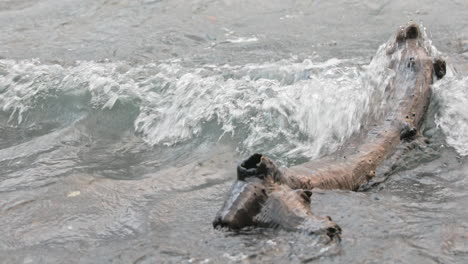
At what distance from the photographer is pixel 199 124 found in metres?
5.00

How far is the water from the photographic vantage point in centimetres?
299

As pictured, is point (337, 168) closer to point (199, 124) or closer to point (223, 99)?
point (199, 124)

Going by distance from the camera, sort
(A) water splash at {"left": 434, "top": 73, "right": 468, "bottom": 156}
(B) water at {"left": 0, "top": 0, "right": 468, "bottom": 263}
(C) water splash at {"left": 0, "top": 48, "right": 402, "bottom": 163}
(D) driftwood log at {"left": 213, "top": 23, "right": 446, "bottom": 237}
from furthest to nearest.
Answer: (C) water splash at {"left": 0, "top": 48, "right": 402, "bottom": 163}
(A) water splash at {"left": 434, "top": 73, "right": 468, "bottom": 156}
(B) water at {"left": 0, "top": 0, "right": 468, "bottom": 263}
(D) driftwood log at {"left": 213, "top": 23, "right": 446, "bottom": 237}

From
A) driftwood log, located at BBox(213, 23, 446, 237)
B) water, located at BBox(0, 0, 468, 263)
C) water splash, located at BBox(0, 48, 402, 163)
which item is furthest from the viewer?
water splash, located at BBox(0, 48, 402, 163)

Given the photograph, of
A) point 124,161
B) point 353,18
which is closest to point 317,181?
point 124,161

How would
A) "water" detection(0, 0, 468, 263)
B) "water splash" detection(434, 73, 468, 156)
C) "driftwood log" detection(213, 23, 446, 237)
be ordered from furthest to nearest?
"water splash" detection(434, 73, 468, 156) < "water" detection(0, 0, 468, 263) < "driftwood log" detection(213, 23, 446, 237)

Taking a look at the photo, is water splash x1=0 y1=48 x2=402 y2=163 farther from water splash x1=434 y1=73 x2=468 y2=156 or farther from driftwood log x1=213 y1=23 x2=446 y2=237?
water splash x1=434 y1=73 x2=468 y2=156

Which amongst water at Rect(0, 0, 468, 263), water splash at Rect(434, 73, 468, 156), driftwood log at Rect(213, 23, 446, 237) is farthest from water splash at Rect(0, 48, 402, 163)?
water splash at Rect(434, 73, 468, 156)

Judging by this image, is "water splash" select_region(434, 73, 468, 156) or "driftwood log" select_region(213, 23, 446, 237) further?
"water splash" select_region(434, 73, 468, 156)

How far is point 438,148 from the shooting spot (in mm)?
4215

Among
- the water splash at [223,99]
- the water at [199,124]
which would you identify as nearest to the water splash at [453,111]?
the water at [199,124]

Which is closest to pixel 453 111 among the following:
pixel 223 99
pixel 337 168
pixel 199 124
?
pixel 337 168

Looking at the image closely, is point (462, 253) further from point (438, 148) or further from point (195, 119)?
point (195, 119)

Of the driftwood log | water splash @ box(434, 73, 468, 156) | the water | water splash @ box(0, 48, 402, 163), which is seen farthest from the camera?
water splash @ box(0, 48, 402, 163)
